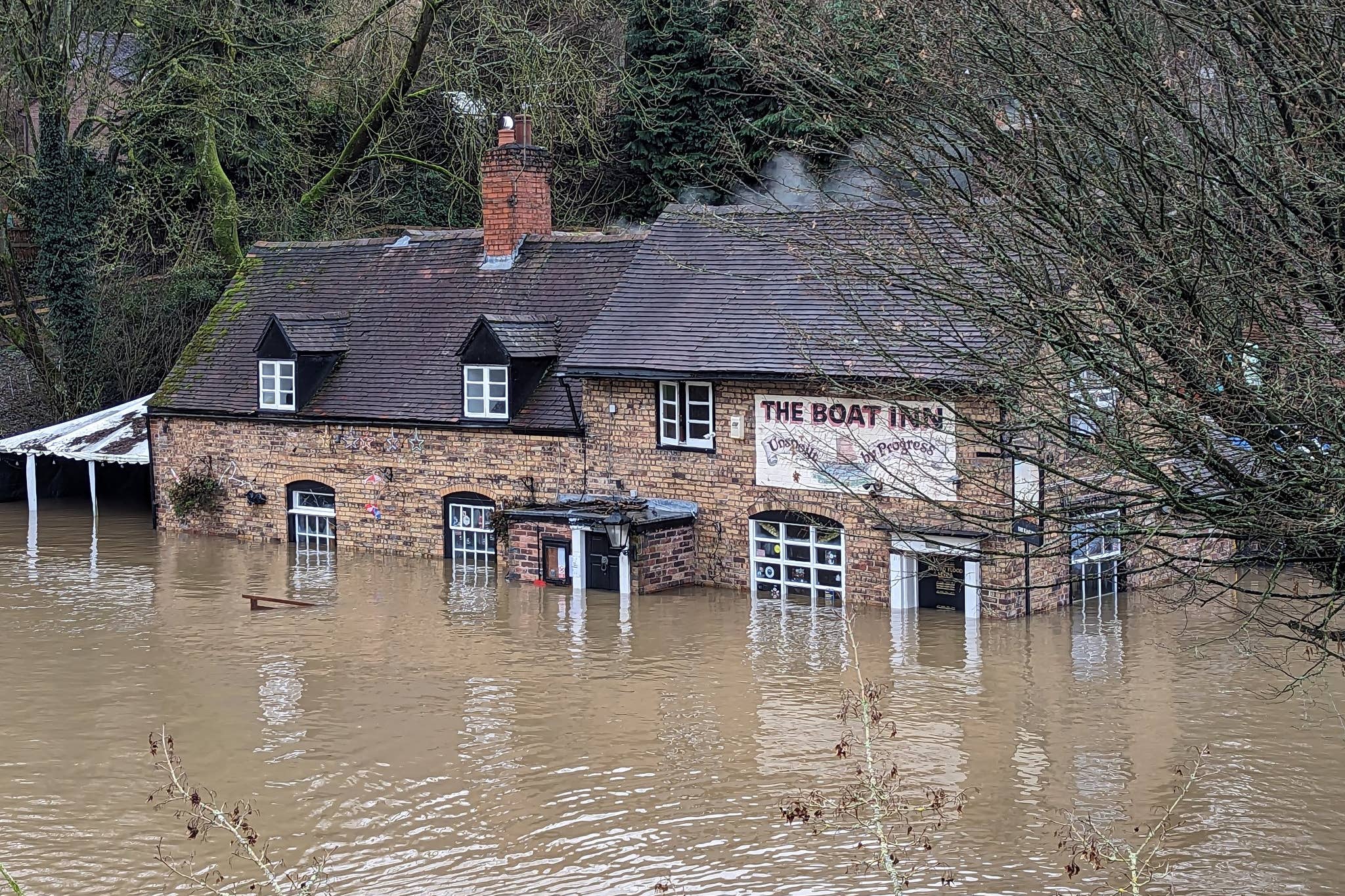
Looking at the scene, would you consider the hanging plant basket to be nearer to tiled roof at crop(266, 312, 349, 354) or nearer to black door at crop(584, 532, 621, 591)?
tiled roof at crop(266, 312, 349, 354)

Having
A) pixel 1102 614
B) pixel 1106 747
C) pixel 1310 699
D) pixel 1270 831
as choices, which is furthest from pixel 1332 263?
pixel 1102 614

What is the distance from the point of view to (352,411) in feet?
84.2

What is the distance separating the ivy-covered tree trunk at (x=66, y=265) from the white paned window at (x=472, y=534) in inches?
490

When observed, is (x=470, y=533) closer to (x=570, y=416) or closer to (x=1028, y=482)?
(x=570, y=416)

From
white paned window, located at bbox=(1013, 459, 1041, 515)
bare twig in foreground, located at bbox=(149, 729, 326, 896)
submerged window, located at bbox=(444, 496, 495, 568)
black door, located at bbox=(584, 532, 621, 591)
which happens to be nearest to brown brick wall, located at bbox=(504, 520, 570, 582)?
black door, located at bbox=(584, 532, 621, 591)

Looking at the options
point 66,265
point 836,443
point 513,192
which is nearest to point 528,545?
point 836,443

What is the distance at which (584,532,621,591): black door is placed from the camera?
22016mm

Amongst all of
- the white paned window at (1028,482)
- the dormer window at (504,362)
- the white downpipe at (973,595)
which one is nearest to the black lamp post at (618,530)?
the dormer window at (504,362)

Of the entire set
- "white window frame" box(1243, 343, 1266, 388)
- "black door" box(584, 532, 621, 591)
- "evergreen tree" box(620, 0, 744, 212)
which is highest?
"evergreen tree" box(620, 0, 744, 212)

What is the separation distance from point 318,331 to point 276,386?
1.18m

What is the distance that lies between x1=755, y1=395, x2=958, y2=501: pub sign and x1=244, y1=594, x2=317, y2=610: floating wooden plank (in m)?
6.62

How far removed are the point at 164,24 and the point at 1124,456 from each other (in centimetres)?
2962

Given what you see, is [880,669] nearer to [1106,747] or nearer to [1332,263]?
[1106,747]

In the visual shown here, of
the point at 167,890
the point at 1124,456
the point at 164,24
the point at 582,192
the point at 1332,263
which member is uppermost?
the point at 164,24
